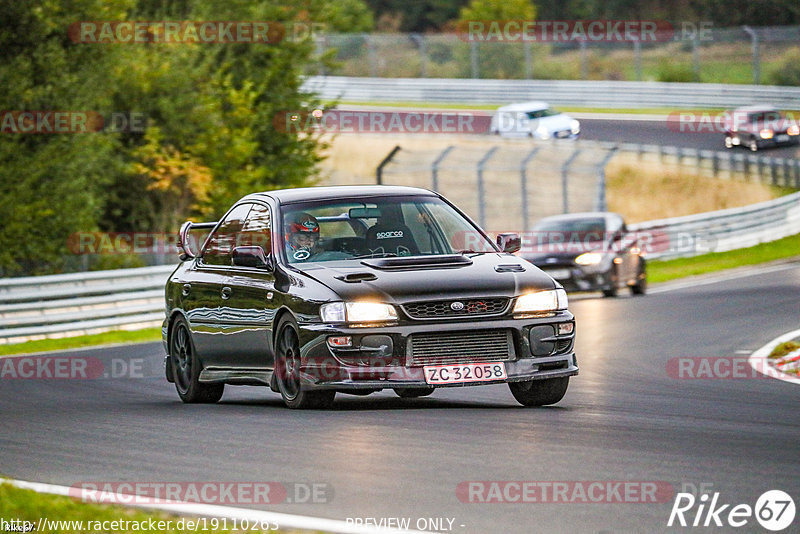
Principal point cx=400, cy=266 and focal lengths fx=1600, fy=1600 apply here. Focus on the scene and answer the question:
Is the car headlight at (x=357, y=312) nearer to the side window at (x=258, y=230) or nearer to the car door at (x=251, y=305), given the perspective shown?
the car door at (x=251, y=305)

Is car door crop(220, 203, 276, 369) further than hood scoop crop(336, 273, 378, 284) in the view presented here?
Yes

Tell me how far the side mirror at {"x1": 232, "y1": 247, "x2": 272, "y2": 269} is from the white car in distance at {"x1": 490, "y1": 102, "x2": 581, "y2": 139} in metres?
43.5

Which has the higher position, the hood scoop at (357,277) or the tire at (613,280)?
the hood scoop at (357,277)

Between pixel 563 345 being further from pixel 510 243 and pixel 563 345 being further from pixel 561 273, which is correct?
pixel 561 273

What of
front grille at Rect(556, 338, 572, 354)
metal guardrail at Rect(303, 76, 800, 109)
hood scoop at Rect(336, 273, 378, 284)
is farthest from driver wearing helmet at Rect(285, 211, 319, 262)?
metal guardrail at Rect(303, 76, 800, 109)

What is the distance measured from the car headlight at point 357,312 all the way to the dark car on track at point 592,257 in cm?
1618

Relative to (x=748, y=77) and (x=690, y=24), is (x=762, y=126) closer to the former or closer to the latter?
(x=748, y=77)

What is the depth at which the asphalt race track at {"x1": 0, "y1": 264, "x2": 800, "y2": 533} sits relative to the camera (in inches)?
289

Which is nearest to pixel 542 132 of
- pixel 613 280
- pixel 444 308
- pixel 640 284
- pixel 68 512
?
pixel 640 284

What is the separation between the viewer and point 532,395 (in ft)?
37.9

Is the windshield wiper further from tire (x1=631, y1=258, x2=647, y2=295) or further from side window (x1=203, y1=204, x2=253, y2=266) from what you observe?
tire (x1=631, y1=258, x2=647, y2=295)

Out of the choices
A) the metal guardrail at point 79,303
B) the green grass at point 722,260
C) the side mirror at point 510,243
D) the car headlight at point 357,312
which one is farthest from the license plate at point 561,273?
the car headlight at point 357,312

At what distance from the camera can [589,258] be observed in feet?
89.2

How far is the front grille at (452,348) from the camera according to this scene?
10.7m
